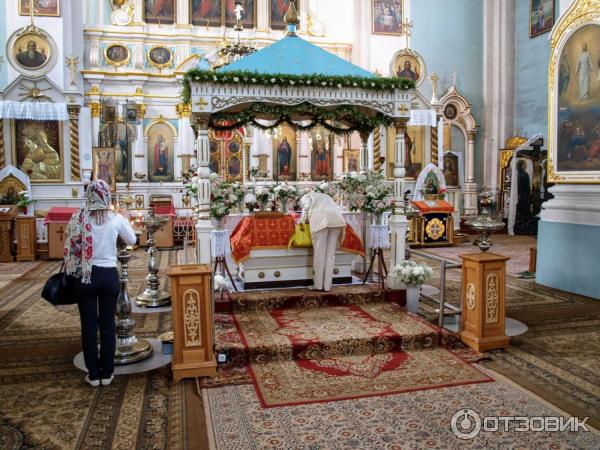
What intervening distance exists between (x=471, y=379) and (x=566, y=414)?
0.91 m

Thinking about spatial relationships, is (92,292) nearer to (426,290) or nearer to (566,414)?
(566,414)

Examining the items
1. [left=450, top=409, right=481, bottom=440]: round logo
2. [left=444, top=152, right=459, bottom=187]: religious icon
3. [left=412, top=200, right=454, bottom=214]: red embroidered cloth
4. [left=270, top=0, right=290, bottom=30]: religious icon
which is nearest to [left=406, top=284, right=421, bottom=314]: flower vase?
[left=450, top=409, right=481, bottom=440]: round logo

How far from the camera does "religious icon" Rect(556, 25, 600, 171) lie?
8.21m

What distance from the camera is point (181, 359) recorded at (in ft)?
16.8

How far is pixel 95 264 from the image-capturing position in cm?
475

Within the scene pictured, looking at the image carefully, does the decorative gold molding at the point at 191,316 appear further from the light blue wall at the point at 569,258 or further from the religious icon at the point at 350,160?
the religious icon at the point at 350,160

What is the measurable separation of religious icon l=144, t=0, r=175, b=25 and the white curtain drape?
3.84 m

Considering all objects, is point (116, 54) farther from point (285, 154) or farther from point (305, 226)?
point (305, 226)

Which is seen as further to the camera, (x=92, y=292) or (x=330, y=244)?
(x=330, y=244)

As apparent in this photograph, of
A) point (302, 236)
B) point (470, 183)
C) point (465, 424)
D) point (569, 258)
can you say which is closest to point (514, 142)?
point (470, 183)

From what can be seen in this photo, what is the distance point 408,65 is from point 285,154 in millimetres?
4700

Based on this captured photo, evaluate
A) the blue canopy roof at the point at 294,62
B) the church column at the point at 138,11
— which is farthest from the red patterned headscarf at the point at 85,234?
the church column at the point at 138,11

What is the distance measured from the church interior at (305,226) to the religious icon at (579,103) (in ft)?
0.13

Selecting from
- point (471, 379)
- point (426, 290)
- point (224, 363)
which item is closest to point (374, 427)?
point (471, 379)
